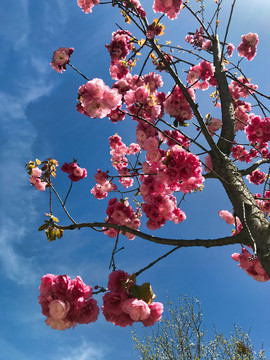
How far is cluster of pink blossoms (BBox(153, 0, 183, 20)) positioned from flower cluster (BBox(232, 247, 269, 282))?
2.81 meters

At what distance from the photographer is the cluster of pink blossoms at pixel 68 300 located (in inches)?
67.6

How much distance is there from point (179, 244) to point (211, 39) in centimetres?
397

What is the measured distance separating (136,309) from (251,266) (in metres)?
1.55

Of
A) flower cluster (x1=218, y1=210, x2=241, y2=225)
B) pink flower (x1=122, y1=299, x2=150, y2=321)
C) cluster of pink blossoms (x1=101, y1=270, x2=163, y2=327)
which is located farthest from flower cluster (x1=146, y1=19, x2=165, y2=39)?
pink flower (x1=122, y1=299, x2=150, y2=321)

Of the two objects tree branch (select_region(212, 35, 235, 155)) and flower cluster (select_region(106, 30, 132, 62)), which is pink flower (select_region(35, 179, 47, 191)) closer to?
flower cluster (select_region(106, 30, 132, 62))

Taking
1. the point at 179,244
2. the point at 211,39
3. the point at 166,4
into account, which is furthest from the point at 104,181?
the point at 211,39

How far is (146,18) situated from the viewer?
351 centimetres

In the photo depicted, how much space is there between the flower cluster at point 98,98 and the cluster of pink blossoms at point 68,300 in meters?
1.33

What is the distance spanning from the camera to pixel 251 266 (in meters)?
2.64

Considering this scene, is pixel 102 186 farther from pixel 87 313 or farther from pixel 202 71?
pixel 87 313

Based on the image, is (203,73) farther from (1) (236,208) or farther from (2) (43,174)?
(2) (43,174)

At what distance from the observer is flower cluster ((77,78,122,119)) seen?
2193 mm

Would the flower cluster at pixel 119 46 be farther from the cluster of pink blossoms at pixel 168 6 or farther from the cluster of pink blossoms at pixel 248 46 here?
the cluster of pink blossoms at pixel 248 46

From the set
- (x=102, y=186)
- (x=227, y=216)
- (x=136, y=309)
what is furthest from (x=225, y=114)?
(x=136, y=309)
